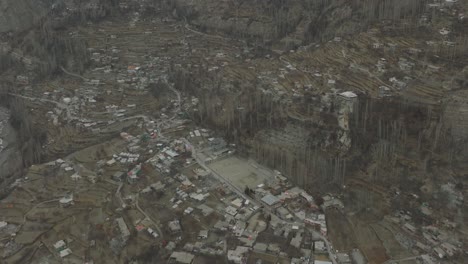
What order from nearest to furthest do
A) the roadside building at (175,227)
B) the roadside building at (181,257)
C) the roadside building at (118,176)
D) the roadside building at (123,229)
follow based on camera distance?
the roadside building at (181,257)
the roadside building at (123,229)
the roadside building at (175,227)
the roadside building at (118,176)

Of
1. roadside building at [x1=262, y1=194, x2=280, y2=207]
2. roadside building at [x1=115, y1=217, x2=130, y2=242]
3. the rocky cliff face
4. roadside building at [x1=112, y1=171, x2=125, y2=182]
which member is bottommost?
roadside building at [x1=115, y1=217, x2=130, y2=242]

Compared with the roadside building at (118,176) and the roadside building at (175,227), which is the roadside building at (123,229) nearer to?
the roadside building at (175,227)

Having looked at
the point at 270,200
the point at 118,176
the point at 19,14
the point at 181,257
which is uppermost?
the point at 19,14

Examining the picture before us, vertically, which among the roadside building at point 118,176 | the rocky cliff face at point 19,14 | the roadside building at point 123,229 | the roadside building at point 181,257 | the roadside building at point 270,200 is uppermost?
the rocky cliff face at point 19,14

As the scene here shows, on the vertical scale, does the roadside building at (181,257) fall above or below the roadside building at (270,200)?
below


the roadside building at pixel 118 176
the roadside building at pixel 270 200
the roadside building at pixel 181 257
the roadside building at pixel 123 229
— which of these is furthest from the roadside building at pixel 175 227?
the roadside building at pixel 118 176

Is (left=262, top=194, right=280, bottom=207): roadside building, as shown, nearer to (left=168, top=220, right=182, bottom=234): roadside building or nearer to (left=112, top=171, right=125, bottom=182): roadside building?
(left=168, top=220, right=182, bottom=234): roadside building

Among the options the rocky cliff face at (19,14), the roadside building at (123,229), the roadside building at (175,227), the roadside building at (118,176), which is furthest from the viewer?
the rocky cliff face at (19,14)

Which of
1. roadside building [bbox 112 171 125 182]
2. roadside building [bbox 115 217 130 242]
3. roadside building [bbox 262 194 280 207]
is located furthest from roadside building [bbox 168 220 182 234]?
roadside building [bbox 112 171 125 182]

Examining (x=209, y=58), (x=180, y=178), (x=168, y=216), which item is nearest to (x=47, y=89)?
(x=209, y=58)

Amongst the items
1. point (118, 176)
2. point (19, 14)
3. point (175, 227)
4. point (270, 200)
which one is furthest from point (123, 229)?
point (19, 14)

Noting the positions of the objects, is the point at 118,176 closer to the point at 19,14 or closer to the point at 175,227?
the point at 175,227

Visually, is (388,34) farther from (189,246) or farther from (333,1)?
(189,246)
